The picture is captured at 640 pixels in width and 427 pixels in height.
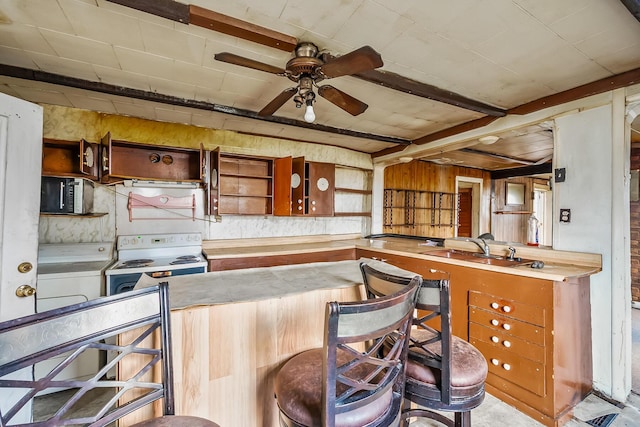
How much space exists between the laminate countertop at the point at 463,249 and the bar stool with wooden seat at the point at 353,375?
156cm

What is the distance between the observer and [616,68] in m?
1.99

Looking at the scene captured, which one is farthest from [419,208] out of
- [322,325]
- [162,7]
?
[162,7]

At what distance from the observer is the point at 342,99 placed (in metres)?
1.99

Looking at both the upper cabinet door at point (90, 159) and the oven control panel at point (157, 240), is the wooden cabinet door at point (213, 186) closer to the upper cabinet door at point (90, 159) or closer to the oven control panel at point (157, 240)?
the oven control panel at point (157, 240)

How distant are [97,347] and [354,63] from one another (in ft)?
5.36

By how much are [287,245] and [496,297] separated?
265 centimetres

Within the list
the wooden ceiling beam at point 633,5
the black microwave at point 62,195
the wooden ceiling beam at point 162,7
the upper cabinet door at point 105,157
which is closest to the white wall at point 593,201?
the wooden ceiling beam at point 633,5

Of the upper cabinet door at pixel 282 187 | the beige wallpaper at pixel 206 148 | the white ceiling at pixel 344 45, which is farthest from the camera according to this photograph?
the upper cabinet door at pixel 282 187

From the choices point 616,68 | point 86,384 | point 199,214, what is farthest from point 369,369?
point 199,214

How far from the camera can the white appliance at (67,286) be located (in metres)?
2.17

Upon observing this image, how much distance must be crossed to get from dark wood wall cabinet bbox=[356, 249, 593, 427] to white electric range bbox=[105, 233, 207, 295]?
2654mm

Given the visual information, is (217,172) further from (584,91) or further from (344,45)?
(584,91)

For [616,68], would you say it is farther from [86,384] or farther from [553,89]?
[86,384]

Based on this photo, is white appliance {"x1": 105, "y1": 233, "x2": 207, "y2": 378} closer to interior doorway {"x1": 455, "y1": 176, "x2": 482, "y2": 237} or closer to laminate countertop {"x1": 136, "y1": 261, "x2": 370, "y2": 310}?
laminate countertop {"x1": 136, "y1": 261, "x2": 370, "y2": 310}
